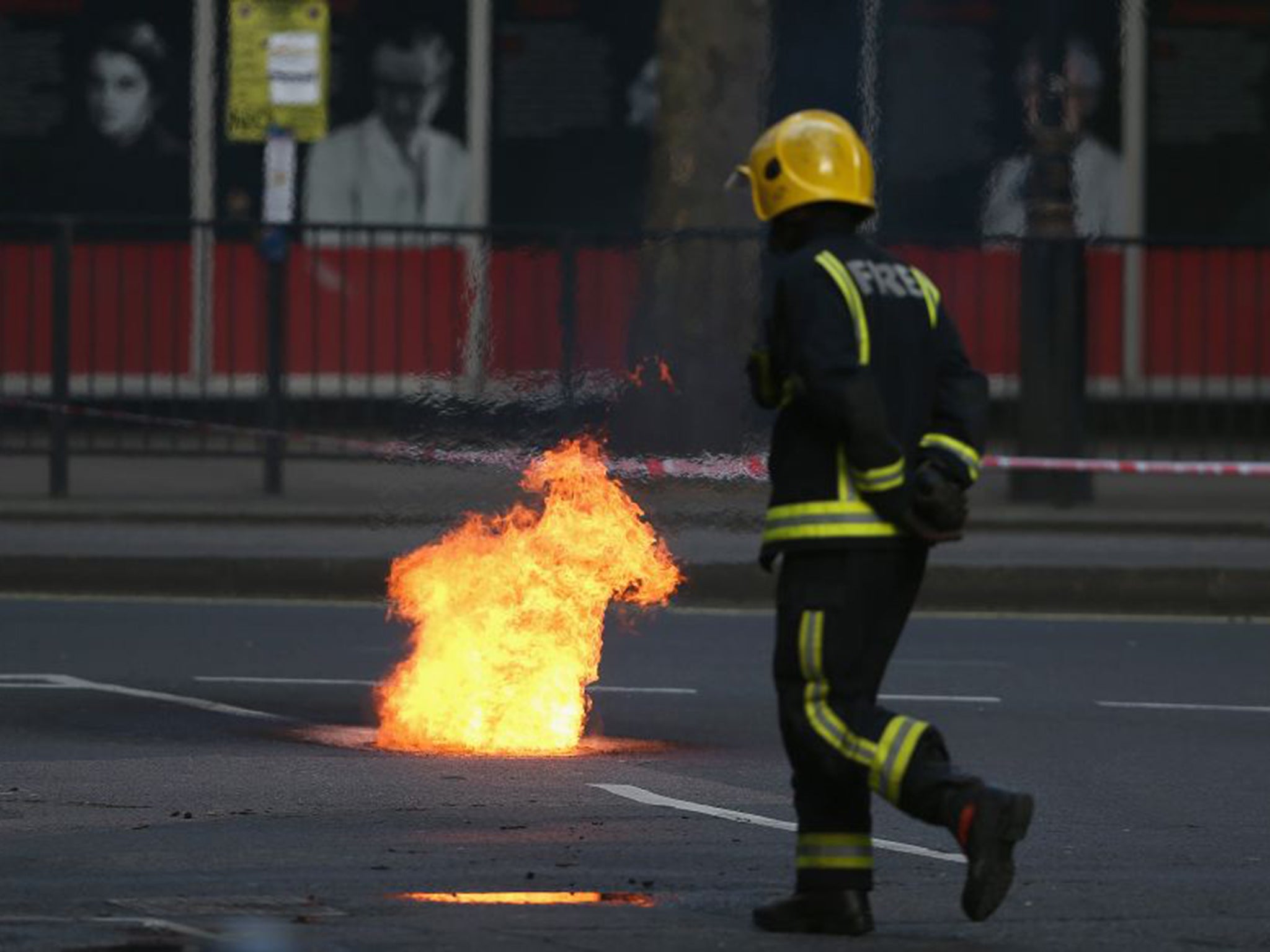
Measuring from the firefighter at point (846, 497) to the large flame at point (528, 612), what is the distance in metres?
2.83

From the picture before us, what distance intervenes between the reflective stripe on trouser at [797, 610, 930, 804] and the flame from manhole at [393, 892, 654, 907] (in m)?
0.63

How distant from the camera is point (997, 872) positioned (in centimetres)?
691

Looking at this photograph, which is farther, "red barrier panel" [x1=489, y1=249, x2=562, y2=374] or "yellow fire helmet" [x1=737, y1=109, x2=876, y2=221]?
"red barrier panel" [x1=489, y1=249, x2=562, y2=374]

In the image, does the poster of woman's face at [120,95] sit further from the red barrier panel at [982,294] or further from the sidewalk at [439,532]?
the red barrier panel at [982,294]

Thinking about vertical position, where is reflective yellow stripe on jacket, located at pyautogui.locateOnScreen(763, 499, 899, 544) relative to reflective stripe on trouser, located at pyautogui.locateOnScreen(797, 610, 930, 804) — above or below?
above

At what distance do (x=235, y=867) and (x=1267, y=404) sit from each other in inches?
484

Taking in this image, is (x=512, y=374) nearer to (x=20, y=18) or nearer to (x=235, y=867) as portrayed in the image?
(x=20, y=18)

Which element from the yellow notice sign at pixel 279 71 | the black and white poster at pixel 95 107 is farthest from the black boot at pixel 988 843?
the black and white poster at pixel 95 107

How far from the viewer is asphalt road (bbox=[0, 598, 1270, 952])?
727cm

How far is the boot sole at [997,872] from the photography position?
6891 millimetres

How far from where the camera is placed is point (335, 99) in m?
21.8

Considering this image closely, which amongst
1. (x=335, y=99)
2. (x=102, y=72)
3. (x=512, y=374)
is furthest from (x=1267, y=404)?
(x=102, y=72)

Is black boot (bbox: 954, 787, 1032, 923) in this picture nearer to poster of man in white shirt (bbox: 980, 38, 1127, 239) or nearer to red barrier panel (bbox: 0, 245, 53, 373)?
red barrier panel (bbox: 0, 245, 53, 373)

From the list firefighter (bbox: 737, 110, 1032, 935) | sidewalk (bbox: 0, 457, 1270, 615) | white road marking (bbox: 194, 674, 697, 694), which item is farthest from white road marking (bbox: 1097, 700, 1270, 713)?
firefighter (bbox: 737, 110, 1032, 935)
